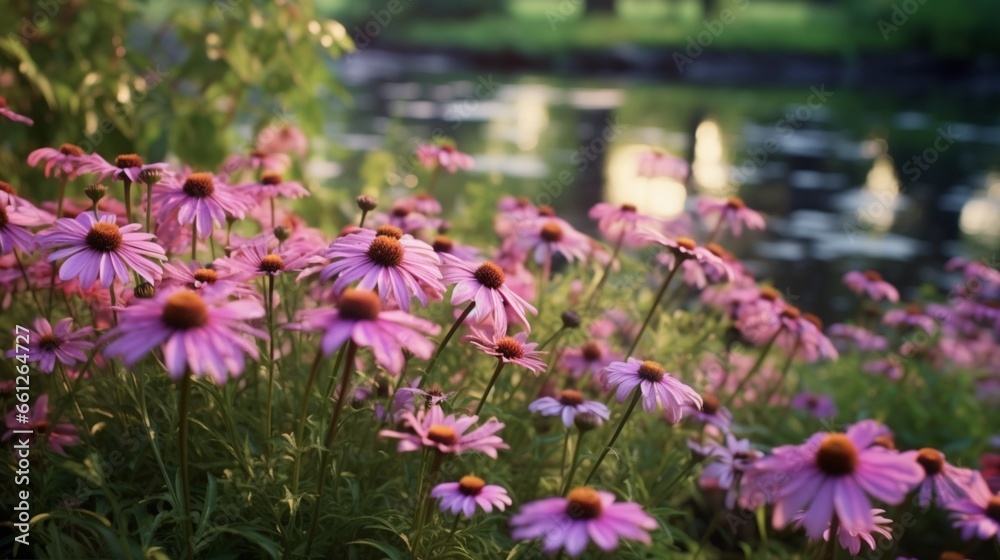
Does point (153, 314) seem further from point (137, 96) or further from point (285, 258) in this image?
point (137, 96)

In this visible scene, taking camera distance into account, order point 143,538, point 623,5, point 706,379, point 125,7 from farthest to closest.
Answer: point 623,5 < point 125,7 < point 706,379 < point 143,538

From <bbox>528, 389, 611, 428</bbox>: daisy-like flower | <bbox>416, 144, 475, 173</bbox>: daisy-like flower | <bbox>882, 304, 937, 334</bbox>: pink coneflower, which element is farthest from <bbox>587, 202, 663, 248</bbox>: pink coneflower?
<bbox>882, 304, 937, 334</bbox>: pink coneflower

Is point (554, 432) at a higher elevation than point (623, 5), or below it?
below

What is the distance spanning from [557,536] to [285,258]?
659 millimetres

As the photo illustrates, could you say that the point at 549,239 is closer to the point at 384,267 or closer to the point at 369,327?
the point at 384,267

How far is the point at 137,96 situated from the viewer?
2.81 meters

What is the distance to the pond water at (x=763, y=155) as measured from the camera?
19.3 ft

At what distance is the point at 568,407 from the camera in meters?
1.46

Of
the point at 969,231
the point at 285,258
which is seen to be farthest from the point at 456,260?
the point at 969,231

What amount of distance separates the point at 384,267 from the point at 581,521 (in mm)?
461

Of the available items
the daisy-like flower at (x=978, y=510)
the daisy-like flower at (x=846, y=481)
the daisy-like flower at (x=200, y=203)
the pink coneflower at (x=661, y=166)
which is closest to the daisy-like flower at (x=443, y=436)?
the daisy-like flower at (x=846, y=481)

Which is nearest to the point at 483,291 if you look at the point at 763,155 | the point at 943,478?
the point at 943,478

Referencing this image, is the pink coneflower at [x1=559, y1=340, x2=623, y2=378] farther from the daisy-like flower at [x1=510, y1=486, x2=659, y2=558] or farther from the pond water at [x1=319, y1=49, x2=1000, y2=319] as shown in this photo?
the pond water at [x1=319, y1=49, x2=1000, y2=319]

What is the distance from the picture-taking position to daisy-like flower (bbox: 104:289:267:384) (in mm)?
962
